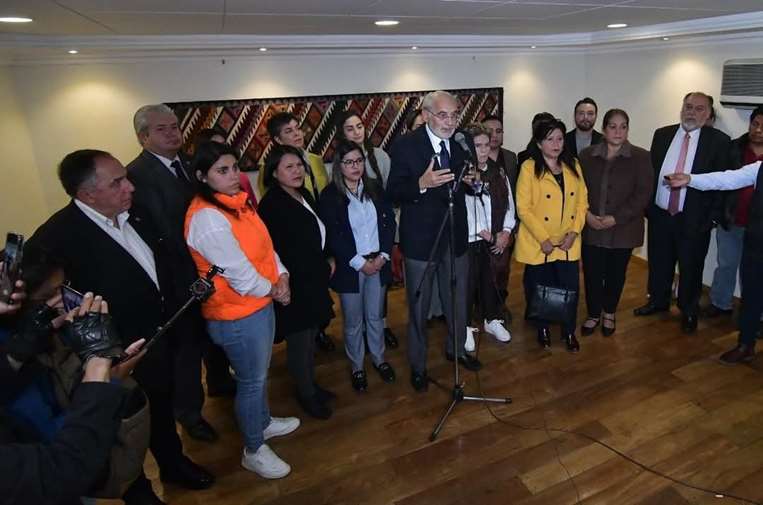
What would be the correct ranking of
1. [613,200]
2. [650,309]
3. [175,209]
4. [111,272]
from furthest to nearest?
[650,309]
[613,200]
[175,209]
[111,272]

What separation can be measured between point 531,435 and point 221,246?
184cm

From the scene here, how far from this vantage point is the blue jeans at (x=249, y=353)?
2068 millimetres

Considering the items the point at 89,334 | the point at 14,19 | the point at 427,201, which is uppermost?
the point at 14,19

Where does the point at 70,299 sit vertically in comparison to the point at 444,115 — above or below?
below

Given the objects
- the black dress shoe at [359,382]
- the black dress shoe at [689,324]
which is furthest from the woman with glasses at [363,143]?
the black dress shoe at [689,324]

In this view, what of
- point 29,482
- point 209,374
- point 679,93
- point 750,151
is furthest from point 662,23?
point 29,482

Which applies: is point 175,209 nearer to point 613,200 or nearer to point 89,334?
point 89,334

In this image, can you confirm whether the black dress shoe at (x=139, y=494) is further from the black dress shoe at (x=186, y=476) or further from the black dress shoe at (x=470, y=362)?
the black dress shoe at (x=470, y=362)

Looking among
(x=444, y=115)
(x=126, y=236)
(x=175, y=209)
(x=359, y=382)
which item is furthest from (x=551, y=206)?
(x=126, y=236)

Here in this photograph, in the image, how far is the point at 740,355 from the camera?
10.0 ft

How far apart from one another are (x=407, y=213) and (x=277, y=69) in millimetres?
2498

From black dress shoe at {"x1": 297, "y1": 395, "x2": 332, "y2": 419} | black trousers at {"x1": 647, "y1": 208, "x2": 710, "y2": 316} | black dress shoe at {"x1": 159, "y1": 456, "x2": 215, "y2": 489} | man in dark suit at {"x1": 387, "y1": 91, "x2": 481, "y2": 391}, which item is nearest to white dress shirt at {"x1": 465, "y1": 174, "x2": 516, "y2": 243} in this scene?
man in dark suit at {"x1": 387, "y1": 91, "x2": 481, "y2": 391}

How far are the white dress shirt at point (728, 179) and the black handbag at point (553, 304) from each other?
3.36ft

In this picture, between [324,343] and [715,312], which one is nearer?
[324,343]
